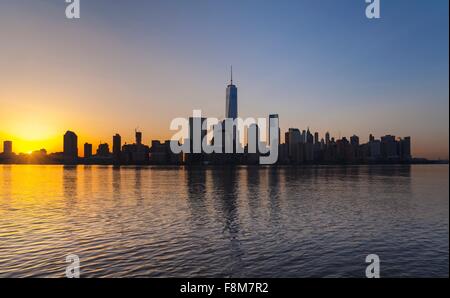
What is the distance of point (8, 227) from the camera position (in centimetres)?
3506

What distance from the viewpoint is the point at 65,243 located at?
2766 cm

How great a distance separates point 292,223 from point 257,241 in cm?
968

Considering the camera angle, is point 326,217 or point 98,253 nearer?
point 98,253

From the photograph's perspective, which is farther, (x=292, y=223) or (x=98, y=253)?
(x=292, y=223)
